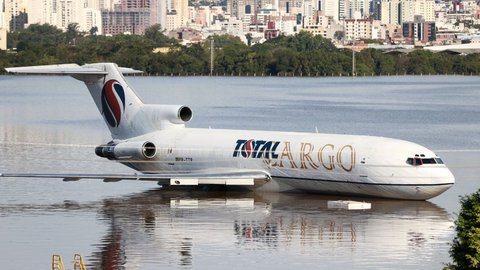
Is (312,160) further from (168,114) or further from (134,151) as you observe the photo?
(134,151)

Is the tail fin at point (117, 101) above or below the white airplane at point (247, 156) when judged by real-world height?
above

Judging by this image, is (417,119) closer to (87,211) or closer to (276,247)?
(87,211)

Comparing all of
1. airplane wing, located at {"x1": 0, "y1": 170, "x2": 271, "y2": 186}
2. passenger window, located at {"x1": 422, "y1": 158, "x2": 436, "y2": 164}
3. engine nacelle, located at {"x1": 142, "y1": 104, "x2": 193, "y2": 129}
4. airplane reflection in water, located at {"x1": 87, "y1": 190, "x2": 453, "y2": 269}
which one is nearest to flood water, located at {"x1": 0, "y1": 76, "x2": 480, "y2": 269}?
airplane reflection in water, located at {"x1": 87, "y1": 190, "x2": 453, "y2": 269}

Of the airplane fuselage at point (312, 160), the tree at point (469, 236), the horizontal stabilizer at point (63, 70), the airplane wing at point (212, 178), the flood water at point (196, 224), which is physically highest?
the horizontal stabilizer at point (63, 70)

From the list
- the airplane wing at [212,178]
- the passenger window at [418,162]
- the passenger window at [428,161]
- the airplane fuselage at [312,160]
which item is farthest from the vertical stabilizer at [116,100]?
the passenger window at [428,161]

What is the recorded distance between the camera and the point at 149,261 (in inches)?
1558

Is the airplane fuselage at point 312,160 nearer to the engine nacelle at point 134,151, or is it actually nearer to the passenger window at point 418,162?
the passenger window at point 418,162

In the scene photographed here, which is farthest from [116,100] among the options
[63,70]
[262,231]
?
[262,231]

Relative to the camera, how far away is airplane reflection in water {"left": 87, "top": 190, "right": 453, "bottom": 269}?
132 ft

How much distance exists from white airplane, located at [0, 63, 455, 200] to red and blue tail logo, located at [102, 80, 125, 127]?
0.13 ft

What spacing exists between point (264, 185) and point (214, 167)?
2.01m

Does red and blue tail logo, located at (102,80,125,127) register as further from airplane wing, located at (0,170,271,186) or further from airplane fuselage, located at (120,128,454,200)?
airplane wing, located at (0,170,271,186)

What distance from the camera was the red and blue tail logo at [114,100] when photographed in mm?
58906

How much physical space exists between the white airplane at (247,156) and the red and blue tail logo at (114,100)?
38mm
